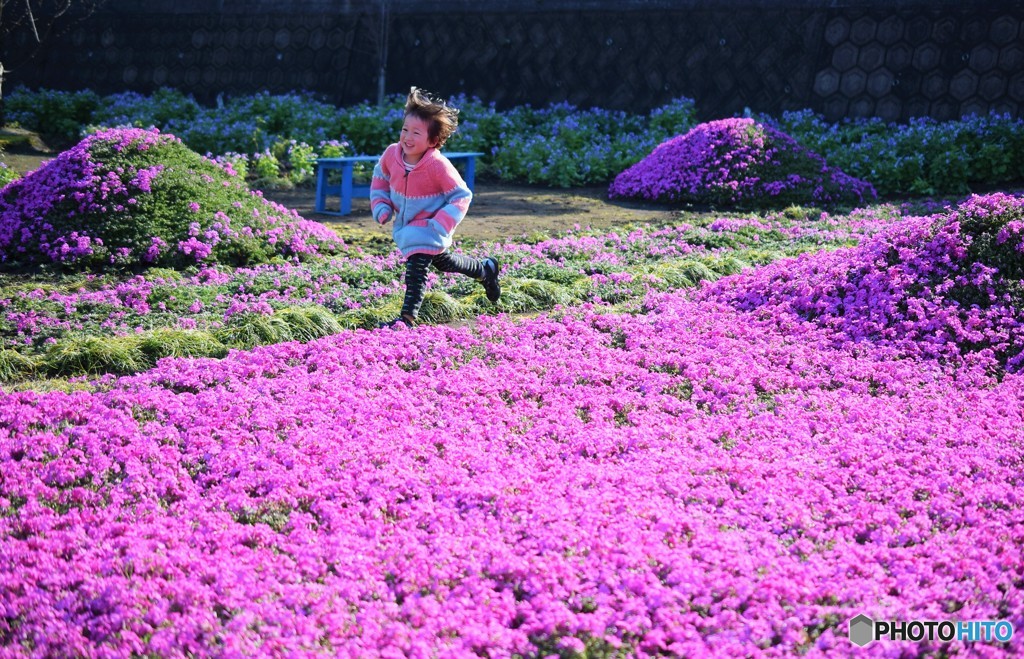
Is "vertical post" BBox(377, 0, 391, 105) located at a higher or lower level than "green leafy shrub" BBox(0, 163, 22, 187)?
higher

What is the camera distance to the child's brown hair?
6961 mm

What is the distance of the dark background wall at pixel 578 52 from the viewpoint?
1644cm

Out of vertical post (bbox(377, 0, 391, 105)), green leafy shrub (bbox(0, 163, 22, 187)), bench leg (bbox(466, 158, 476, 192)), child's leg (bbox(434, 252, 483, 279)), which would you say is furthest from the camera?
vertical post (bbox(377, 0, 391, 105))

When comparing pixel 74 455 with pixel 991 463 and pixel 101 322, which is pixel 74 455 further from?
pixel 991 463

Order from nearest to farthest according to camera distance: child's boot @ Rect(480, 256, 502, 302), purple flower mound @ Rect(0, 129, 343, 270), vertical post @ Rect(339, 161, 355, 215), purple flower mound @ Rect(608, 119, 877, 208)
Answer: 1. child's boot @ Rect(480, 256, 502, 302)
2. purple flower mound @ Rect(0, 129, 343, 270)
3. vertical post @ Rect(339, 161, 355, 215)
4. purple flower mound @ Rect(608, 119, 877, 208)

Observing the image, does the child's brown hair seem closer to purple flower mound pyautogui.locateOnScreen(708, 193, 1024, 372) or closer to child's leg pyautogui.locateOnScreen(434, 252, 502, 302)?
child's leg pyautogui.locateOnScreen(434, 252, 502, 302)

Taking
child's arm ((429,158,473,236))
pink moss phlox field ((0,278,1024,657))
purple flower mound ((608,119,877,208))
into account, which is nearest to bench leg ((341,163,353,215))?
purple flower mound ((608,119,877,208))

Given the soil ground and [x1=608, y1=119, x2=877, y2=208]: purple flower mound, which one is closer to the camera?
the soil ground

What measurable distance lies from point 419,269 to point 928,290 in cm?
362

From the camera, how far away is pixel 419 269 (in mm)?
7379

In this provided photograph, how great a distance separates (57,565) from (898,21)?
16.0 meters

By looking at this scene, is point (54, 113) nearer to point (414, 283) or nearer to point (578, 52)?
A: point (578, 52)

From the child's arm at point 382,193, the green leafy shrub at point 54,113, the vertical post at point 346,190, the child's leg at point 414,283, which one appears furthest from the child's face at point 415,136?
the green leafy shrub at point 54,113

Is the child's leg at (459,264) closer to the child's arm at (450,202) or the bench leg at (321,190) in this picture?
the child's arm at (450,202)
